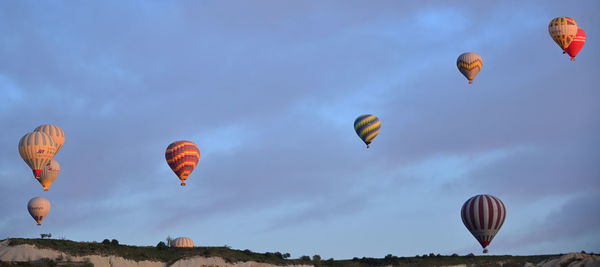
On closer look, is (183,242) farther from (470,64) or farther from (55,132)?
(470,64)

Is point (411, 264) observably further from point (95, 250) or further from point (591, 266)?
point (95, 250)

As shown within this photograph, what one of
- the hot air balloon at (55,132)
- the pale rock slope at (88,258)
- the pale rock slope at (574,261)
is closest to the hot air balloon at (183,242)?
the hot air balloon at (55,132)

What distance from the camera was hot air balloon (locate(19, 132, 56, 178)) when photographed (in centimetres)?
13275

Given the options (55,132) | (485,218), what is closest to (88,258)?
(55,132)

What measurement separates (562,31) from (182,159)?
54991mm

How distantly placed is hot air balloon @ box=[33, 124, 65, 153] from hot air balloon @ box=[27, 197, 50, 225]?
43.1ft

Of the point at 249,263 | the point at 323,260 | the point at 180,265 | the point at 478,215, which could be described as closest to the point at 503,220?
the point at 478,215

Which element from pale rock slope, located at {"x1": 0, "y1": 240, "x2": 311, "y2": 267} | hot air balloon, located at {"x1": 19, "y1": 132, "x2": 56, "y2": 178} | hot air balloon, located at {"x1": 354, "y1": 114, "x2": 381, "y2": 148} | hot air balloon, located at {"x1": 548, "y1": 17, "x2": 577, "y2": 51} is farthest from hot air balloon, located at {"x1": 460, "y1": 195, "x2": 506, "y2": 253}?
hot air balloon, located at {"x1": 19, "y1": 132, "x2": 56, "y2": 178}

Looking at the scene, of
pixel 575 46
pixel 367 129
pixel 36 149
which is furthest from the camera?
pixel 367 129

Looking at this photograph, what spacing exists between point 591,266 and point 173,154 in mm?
53181

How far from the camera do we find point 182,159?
440 feet

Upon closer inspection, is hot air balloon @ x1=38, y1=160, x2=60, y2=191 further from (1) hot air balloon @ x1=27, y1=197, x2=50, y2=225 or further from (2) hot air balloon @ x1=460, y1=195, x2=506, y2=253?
(2) hot air balloon @ x1=460, y1=195, x2=506, y2=253

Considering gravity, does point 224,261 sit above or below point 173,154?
below

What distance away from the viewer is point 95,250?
119500 millimetres
